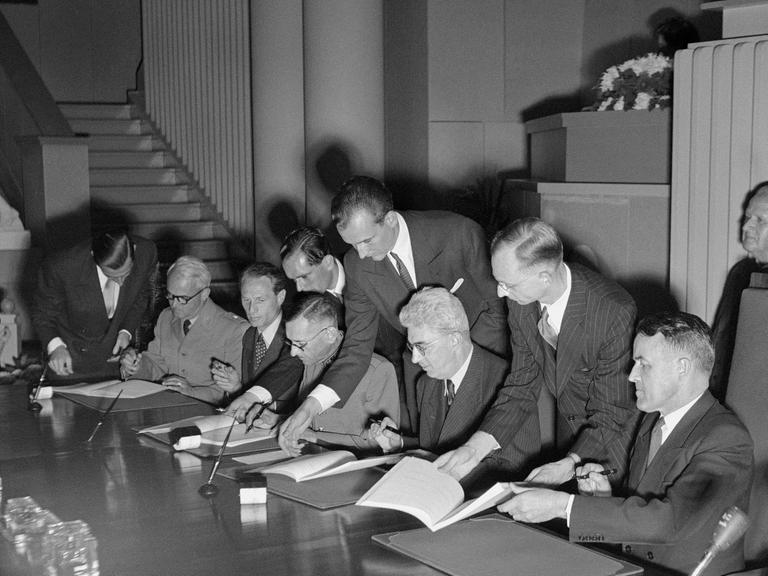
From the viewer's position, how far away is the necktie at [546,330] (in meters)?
3.23

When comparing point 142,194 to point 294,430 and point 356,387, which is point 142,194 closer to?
point 356,387

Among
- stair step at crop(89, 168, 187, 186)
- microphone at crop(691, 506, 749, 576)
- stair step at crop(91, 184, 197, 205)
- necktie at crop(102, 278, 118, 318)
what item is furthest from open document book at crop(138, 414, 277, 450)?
stair step at crop(89, 168, 187, 186)

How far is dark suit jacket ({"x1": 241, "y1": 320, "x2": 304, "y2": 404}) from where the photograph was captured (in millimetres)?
4004

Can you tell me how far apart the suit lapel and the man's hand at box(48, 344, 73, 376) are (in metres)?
2.51

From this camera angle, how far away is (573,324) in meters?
3.13

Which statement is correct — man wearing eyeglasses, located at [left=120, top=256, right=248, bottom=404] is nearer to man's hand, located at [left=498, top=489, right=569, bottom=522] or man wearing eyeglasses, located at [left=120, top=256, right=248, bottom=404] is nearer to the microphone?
man's hand, located at [left=498, top=489, right=569, bottom=522]

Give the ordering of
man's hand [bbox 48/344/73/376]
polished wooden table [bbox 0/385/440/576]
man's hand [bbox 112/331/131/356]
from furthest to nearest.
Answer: man's hand [bbox 112/331/131/356] → man's hand [bbox 48/344/73/376] → polished wooden table [bbox 0/385/440/576]

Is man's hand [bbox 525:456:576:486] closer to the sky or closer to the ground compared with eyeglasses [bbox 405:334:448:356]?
closer to the ground

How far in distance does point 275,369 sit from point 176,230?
190 inches

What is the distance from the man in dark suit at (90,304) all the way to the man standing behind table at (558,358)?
242 centimetres

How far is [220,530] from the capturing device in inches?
98.3

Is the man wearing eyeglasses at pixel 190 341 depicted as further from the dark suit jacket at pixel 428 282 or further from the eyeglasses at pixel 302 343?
the dark suit jacket at pixel 428 282

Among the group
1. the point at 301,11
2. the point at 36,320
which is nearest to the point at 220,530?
the point at 36,320

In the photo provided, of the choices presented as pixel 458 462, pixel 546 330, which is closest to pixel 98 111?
pixel 546 330
